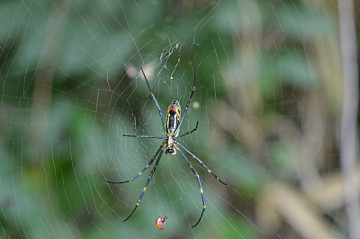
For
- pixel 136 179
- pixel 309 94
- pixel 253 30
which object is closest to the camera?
pixel 136 179

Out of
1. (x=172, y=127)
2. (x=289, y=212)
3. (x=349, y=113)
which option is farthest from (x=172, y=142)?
(x=349, y=113)

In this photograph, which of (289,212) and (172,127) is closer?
(172,127)

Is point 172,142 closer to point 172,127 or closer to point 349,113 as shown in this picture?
point 172,127

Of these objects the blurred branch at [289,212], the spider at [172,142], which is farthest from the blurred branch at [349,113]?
the spider at [172,142]

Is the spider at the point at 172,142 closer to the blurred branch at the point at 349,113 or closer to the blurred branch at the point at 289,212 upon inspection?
the blurred branch at the point at 289,212

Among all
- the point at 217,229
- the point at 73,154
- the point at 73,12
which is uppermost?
the point at 73,12

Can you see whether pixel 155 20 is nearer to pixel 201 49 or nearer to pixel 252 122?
pixel 201 49

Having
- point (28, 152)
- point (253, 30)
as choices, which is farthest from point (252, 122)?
point (28, 152)
